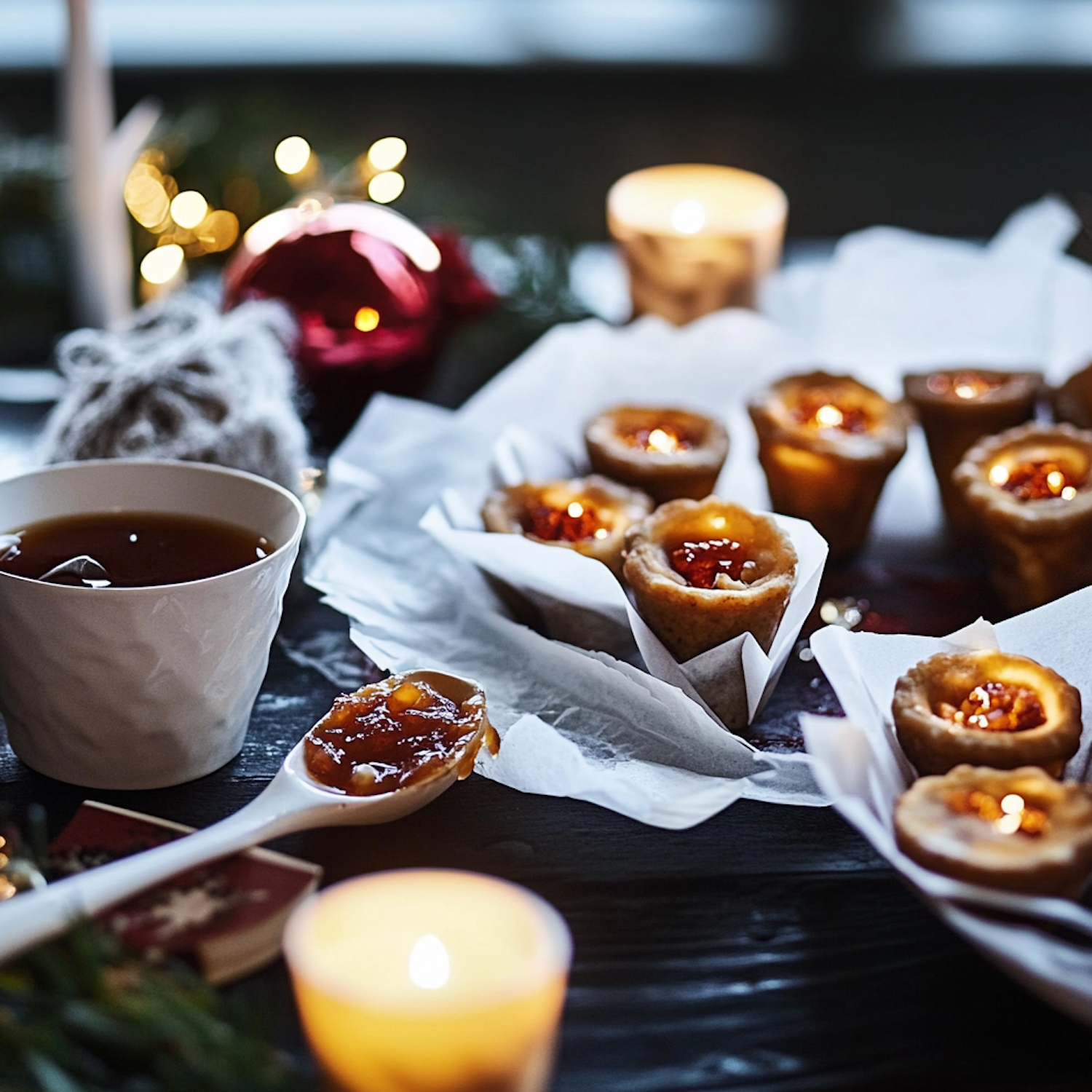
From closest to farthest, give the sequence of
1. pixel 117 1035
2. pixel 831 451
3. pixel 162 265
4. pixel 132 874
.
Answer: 1. pixel 117 1035
2. pixel 132 874
3. pixel 831 451
4. pixel 162 265

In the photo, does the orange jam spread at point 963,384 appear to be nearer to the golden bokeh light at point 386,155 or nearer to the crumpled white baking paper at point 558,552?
the crumpled white baking paper at point 558,552

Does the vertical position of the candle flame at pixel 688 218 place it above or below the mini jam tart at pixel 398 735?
above

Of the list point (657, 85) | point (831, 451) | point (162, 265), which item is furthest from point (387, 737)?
point (657, 85)

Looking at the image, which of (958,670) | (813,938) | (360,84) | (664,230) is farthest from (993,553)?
(360,84)

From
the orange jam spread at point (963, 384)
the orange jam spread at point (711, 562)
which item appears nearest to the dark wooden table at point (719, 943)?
the orange jam spread at point (711, 562)

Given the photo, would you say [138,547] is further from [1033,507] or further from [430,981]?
[1033,507]

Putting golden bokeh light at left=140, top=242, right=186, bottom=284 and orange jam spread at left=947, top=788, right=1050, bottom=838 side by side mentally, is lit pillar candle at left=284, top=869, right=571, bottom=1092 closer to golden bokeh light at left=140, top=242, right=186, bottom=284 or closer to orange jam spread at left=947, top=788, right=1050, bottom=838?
orange jam spread at left=947, top=788, right=1050, bottom=838

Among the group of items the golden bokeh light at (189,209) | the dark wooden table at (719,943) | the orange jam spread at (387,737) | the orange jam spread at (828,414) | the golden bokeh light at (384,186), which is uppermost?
the golden bokeh light at (384,186)
